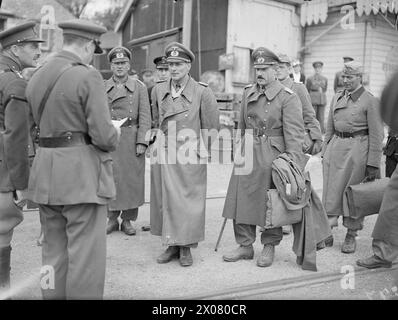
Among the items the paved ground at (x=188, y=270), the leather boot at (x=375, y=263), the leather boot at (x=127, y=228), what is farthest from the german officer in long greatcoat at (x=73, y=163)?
the leather boot at (x=375, y=263)

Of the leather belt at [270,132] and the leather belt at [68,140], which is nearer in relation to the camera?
the leather belt at [68,140]

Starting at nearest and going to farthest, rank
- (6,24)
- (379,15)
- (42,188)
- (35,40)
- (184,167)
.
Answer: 1. (42,188)
2. (35,40)
3. (184,167)
4. (379,15)
5. (6,24)

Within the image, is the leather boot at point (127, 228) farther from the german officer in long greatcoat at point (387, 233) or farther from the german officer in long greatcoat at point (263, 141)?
the german officer in long greatcoat at point (387, 233)

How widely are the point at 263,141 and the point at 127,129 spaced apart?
1.90 m

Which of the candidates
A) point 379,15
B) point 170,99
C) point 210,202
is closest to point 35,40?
point 170,99

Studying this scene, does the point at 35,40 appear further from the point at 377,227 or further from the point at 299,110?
the point at 377,227

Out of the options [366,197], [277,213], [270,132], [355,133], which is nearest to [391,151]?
[355,133]

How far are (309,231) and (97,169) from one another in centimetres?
242

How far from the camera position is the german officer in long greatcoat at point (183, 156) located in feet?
17.1

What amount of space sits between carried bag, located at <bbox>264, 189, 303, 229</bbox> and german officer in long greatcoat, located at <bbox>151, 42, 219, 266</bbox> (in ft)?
2.31

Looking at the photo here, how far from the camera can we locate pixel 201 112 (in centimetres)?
534

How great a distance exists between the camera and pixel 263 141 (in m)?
5.19

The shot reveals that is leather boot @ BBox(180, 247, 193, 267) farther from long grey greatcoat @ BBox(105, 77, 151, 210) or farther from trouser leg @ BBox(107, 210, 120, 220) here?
trouser leg @ BBox(107, 210, 120, 220)

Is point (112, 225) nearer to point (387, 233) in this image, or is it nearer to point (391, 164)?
point (387, 233)
